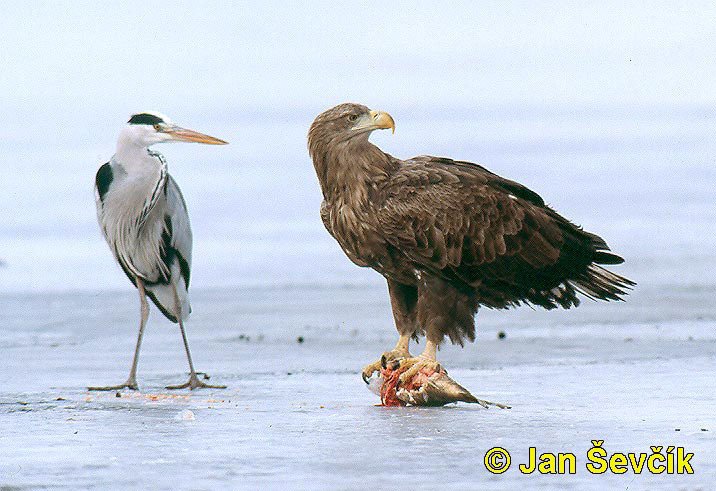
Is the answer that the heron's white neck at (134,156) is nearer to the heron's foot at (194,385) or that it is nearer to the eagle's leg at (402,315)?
the heron's foot at (194,385)

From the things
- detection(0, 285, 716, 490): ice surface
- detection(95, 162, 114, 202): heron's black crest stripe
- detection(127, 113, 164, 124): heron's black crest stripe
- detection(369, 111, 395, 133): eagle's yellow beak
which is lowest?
detection(0, 285, 716, 490): ice surface

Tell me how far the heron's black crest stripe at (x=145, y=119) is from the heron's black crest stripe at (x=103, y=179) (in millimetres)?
391

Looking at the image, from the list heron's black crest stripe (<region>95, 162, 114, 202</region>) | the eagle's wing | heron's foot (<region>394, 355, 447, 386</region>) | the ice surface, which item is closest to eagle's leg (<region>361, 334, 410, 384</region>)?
the ice surface

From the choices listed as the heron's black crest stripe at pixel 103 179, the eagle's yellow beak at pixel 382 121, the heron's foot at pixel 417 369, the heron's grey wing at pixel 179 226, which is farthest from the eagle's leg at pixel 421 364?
the heron's black crest stripe at pixel 103 179

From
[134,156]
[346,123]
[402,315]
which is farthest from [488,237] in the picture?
[134,156]

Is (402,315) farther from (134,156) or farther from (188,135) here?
(134,156)

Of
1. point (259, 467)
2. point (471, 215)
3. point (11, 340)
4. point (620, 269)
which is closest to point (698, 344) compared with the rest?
point (471, 215)

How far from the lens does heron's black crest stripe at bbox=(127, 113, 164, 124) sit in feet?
38.3

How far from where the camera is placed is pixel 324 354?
42.3 feet

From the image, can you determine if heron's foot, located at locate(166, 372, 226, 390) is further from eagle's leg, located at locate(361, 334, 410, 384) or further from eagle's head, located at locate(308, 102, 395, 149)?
eagle's head, located at locate(308, 102, 395, 149)

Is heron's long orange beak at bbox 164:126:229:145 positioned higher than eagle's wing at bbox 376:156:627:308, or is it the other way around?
heron's long orange beak at bbox 164:126:229:145

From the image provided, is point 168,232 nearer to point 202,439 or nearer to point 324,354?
point 324,354

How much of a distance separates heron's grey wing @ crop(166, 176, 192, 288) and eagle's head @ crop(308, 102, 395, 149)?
8.72 ft

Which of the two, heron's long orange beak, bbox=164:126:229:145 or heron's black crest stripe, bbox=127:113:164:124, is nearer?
heron's long orange beak, bbox=164:126:229:145
